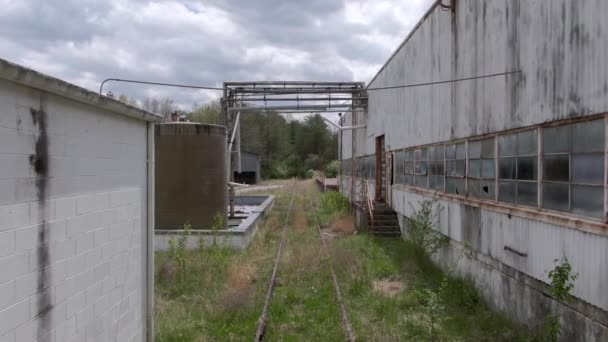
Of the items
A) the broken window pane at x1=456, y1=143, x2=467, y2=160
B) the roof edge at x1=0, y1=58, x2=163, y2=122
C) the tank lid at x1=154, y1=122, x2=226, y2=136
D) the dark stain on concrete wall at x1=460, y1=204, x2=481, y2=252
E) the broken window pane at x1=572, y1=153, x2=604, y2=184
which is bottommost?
the dark stain on concrete wall at x1=460, y1=204, x2=481, y2=252

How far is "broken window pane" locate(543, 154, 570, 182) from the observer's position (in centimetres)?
641

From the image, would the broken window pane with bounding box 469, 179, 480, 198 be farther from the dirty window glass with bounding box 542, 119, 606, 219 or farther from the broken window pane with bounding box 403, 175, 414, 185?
the broken window pane with bounding box 403, 175, 414, 185

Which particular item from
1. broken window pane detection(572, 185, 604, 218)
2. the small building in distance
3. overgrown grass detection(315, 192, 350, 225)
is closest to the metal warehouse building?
broken window pane detection(572, 185, 604, 218)

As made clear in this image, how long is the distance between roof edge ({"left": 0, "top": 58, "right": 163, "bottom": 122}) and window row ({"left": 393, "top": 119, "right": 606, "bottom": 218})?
200 inches

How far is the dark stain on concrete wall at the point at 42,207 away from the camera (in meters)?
3.85

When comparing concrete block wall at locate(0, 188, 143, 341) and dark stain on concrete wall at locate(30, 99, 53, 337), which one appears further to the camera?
dark stain on concrete wall at locate(30, 99, 53, 337)

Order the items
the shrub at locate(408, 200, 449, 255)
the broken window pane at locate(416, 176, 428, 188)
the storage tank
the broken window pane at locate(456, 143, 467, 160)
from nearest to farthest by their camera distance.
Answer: the broken window pane at locate(456, 143, 467, 160), the shrub at locate(408, 200, 449, 255), the broken window pane at locate(416, 176, 428, 188), the storage tank

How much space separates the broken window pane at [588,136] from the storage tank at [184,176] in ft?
36.4

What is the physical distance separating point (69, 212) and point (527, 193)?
19.9 ft

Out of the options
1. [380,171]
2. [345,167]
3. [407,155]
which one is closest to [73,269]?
[407,155]

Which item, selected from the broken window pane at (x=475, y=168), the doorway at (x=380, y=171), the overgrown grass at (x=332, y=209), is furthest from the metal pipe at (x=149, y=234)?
the overgrown grass at (x=332, y=209)

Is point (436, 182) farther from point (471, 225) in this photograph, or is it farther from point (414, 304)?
point (414, 304)

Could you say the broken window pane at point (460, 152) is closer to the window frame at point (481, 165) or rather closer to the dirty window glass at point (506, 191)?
the window frame at point (481, 165)

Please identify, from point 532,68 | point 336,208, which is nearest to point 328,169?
point 336,208
